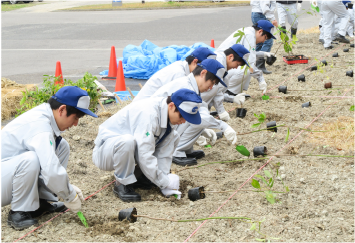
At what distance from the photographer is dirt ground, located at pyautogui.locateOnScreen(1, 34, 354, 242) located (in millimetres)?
2947

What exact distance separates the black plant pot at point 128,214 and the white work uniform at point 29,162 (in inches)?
16.7

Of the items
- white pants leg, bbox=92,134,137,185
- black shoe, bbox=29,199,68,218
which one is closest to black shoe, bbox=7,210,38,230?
black shoe, bbox=29,199,68,218

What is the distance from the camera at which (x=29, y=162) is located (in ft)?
9.33

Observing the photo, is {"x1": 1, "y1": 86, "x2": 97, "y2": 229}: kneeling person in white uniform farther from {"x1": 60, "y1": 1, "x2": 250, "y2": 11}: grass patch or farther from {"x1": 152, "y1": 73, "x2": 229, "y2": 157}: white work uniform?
{"x1": 60, "y1": 1, "x2": 250, "y2": 11}: grass patch

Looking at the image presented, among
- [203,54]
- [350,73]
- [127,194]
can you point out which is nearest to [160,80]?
[203,54]

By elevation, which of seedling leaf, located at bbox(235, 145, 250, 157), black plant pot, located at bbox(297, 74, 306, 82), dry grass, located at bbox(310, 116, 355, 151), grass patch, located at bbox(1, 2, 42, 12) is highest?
grass patch, located at bbox(1, 2, 42, 12)

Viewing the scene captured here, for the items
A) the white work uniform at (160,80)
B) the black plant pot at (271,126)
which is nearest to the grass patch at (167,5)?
the black plant pot at (271,126)

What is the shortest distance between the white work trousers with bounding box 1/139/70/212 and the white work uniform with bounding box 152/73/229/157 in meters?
1.51

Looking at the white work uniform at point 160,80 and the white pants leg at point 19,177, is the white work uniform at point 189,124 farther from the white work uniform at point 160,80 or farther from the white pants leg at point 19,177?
the white pants leg at point 19,177

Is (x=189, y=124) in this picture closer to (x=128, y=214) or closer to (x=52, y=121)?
(x=128, y=214)

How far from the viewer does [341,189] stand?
138 inches

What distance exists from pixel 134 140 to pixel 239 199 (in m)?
1.04

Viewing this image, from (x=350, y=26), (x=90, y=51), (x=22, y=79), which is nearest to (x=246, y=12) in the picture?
(x=350, y=26)

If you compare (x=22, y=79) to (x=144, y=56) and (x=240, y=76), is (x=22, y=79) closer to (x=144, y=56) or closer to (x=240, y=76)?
(x=144, y=56)
